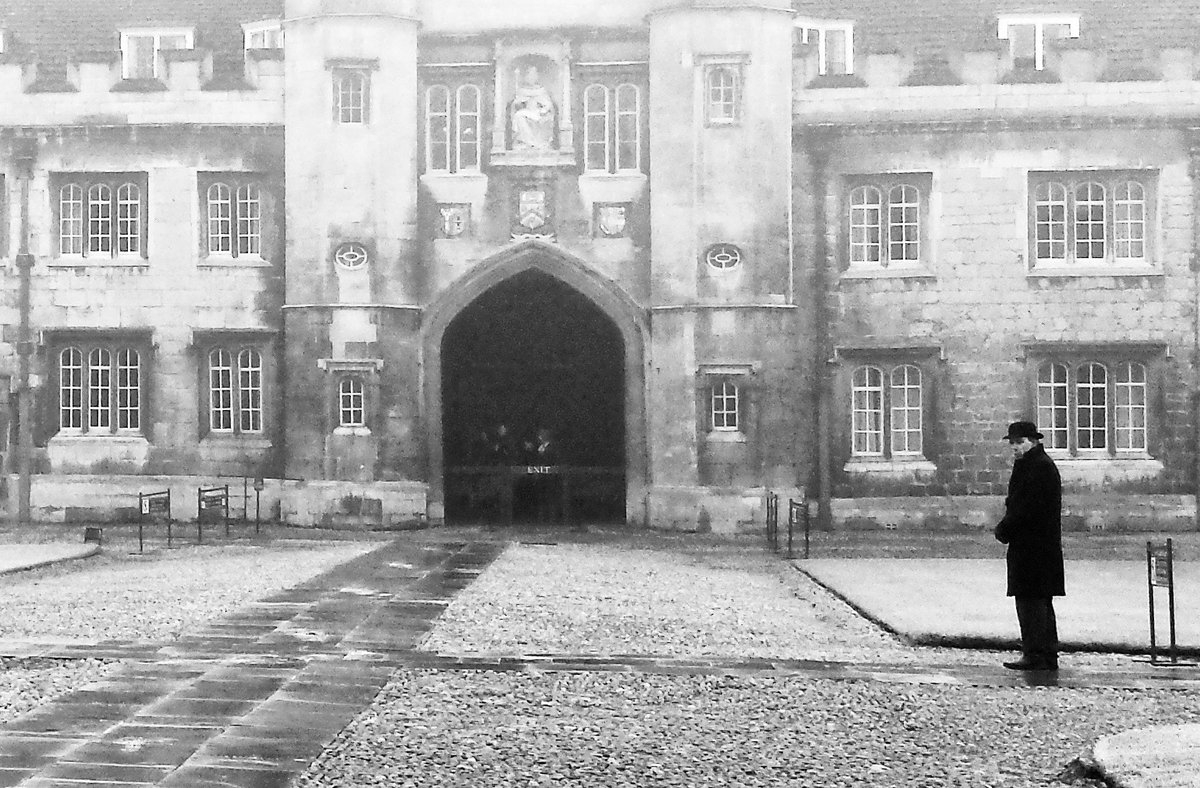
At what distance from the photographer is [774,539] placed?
856 inches

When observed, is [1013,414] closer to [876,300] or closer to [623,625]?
[876,300]

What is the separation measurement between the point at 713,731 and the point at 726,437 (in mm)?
15680

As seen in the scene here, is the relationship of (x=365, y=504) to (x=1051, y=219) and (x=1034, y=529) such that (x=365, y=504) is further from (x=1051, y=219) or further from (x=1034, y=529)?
(x=1034, y=529)

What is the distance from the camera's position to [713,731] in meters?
8.31

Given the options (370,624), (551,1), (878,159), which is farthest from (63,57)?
(370,624)

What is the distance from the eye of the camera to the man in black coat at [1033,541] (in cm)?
1062

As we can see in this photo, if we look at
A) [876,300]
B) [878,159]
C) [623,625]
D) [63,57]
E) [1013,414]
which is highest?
[63,57]

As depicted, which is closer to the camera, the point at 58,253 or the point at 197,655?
the point at 197,655

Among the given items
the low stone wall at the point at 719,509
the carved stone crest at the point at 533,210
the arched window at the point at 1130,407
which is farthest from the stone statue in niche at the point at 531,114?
the arched window at the point at 1130,407

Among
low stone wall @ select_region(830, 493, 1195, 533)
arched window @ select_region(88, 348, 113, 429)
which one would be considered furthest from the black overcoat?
arched window @ select_region(88, 348, 113, 429)

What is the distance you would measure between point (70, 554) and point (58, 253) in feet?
27.1

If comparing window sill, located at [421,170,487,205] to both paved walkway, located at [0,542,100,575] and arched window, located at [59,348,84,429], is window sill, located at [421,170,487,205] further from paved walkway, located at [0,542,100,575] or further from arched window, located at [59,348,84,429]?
paved walkway, located at [0,542,100,575]

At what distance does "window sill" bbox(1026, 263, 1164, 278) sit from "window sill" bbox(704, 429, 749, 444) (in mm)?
4948

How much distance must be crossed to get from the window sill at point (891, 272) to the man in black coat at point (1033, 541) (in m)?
13.8
